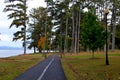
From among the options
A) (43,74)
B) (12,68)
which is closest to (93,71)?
(43,74)

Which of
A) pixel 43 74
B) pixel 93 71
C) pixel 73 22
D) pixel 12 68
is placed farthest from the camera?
pixel 73 22

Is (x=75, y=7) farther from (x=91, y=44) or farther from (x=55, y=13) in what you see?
(x=91, y=44)

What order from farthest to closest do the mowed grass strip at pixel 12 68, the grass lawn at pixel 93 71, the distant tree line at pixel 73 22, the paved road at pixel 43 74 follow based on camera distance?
the distant tree line at pixel 73 22
the mowed grass strip at pixel 12 68
the grass lawn at pixel 93 71
the paved road at pixel 43 74

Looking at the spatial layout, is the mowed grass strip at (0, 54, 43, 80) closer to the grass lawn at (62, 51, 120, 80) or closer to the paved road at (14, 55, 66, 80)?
the paved road at (14, 55, 66, 80)

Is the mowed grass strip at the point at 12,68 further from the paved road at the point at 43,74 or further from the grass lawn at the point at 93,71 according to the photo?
the grass lawn at the point at 93,71

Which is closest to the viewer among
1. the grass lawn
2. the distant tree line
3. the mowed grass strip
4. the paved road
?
the paved road

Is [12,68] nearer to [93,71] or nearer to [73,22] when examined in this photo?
[93,71]

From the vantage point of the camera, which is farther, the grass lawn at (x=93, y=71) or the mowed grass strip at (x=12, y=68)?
the mowed grass strip at (x=12, y=68)

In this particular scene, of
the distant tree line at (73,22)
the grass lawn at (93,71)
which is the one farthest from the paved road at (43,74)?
the distant tree line at (73,22)

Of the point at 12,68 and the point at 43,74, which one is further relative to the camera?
the point at 12,68

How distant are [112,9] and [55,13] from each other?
23716mm

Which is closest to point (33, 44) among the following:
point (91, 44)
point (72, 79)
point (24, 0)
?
point (24, 0)

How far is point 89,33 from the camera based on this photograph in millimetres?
48781

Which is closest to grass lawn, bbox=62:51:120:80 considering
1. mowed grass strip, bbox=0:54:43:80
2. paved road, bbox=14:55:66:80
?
paved road, bbox=14:55:66:80
